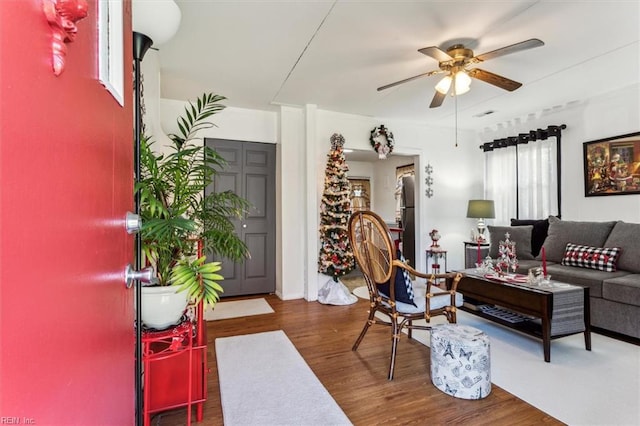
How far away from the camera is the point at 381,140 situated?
4.74 metres

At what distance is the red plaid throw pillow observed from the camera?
318cm

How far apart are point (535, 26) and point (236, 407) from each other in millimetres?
3500

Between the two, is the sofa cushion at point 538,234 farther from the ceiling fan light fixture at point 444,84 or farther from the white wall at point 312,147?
the ceiling fan light fixture at point 444,84

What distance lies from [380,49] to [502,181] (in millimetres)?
3543

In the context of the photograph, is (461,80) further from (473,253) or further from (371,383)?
(473,253)

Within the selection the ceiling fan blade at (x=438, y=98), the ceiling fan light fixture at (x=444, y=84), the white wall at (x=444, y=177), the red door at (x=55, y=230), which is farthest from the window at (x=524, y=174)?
the red door at (x=55, y=230)

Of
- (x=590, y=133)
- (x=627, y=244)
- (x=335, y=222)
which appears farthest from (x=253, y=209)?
(x=590, y=133)

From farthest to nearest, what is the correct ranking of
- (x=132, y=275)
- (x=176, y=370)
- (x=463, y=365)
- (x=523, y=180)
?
(x=523, y=180) → (x=463, y=365) → (x=176, y=370) → (x=132, y=275)

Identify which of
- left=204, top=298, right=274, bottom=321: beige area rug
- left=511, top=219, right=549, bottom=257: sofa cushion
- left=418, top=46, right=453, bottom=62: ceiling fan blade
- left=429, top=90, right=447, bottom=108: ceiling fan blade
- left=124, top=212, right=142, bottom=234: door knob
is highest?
left=418, top=46, right=453, bottom=62: ceiling fan blade

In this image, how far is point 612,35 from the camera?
263cm

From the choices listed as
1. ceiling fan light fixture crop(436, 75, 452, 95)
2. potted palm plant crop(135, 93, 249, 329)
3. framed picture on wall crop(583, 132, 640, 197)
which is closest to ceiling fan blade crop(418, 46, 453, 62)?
ceiling fan light fixture crop(436, 75, 452, 95)

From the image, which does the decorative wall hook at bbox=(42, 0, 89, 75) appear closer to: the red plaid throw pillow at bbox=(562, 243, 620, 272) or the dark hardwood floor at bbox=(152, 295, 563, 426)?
the dark hardwood floor at bbox=(152, 295, 563, 426)

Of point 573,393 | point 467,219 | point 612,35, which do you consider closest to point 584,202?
point 467,219

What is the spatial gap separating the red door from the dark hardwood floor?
1.50 meters
